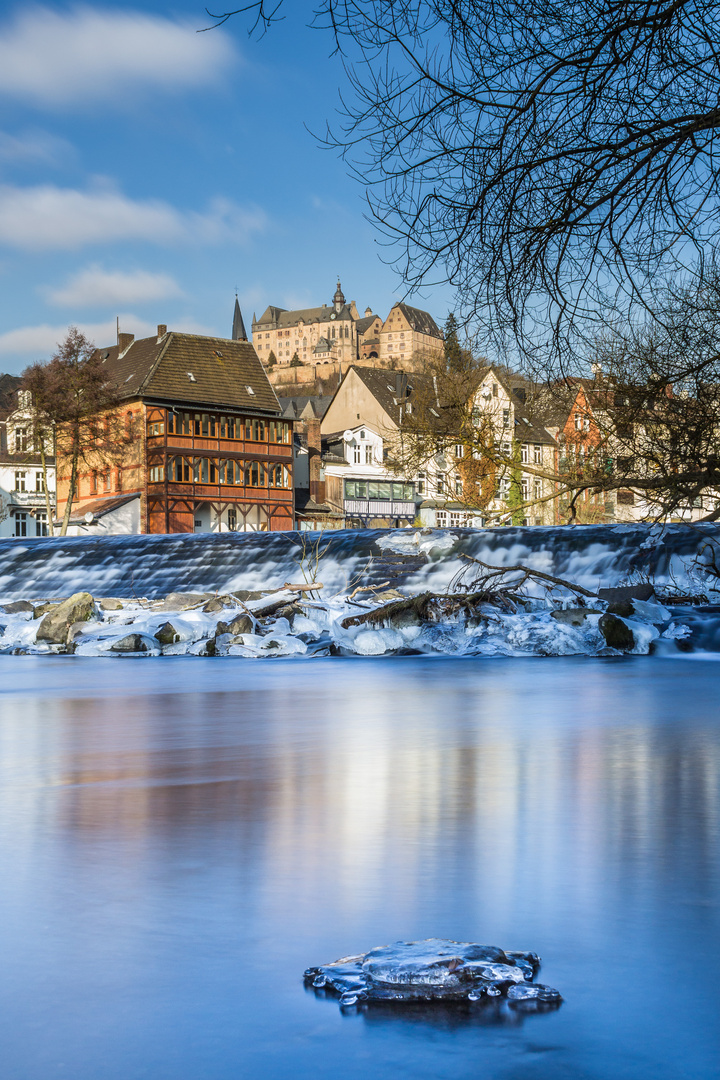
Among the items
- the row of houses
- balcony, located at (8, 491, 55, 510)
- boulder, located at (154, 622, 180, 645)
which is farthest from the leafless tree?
boulder, located at (154, 622, 180, 645)

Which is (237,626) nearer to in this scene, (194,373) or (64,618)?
(64,618)

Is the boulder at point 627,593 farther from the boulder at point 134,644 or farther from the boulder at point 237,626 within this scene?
the boulder at point 134,644

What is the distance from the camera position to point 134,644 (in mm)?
15258

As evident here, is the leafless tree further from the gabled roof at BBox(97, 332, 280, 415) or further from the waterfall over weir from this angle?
the waterfall over weir

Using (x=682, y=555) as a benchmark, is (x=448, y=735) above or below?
Answer: below

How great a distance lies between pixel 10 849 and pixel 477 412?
1714cm

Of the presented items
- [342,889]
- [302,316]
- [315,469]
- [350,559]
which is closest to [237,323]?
[315,469]

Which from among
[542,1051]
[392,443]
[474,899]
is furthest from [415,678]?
[392,443]

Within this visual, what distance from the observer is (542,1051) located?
227 centimetres

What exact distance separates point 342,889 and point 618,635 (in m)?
11.1

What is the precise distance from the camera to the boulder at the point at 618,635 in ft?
46.4

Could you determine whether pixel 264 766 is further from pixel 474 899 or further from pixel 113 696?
pixel 113 696

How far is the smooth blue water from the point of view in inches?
91.3

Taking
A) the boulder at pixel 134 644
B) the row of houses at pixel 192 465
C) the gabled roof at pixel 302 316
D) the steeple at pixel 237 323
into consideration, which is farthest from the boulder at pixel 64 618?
the gabled roof at pixel 302 316
